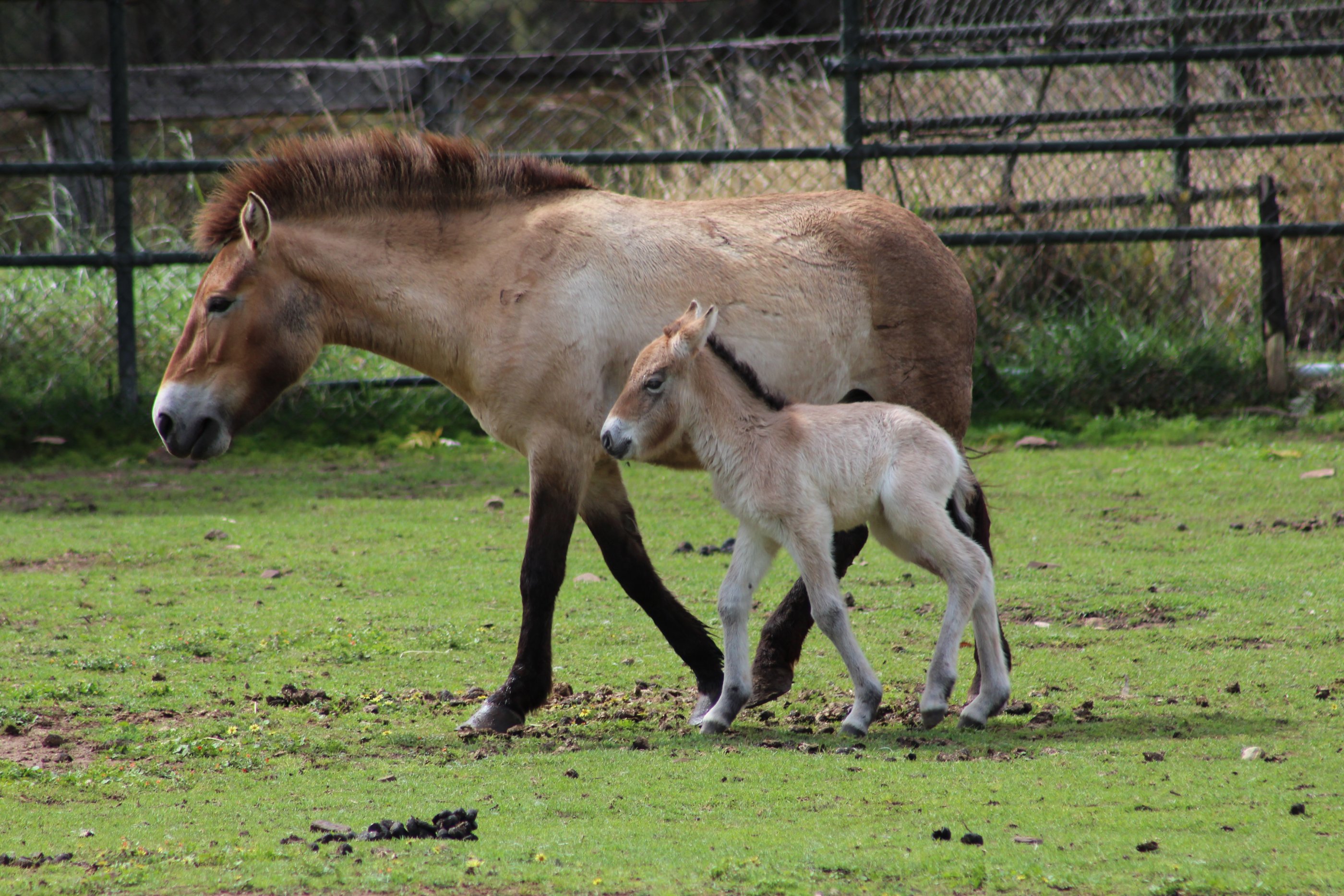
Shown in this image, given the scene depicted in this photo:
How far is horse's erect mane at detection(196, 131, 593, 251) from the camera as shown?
17.4 feet

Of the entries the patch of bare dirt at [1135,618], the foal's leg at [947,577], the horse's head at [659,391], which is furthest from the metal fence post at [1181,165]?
the horse's head at [659,391]

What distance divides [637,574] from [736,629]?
753 mm

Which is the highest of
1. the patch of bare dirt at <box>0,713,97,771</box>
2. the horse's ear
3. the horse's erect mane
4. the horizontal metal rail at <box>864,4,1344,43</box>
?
the horizontal metal rail at <box>864,4,1344,43</box>

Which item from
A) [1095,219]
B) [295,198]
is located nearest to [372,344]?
[295,198]

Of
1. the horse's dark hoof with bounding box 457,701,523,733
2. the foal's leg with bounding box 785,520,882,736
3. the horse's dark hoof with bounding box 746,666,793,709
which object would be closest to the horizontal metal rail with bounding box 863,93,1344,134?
the horse's dark hoof with bounding box 746,666,793,709

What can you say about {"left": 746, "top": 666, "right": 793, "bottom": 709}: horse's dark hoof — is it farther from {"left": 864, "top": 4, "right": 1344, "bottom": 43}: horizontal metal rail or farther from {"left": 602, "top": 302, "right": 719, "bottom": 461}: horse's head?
{"left": 864, "top": 4, "right": 1344, "bottom": 43}: horizontal metal rail

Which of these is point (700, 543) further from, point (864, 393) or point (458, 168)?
point (458, 168)

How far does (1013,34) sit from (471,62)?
456 cm

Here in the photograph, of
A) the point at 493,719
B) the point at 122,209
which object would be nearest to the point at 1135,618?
the point at 493,719

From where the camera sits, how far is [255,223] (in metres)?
5.04

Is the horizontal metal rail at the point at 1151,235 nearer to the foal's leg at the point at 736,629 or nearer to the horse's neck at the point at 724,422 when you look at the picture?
the horse's neck at the point at 724,422

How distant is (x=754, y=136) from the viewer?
12102mm

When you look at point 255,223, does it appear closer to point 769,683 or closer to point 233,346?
point 233,346

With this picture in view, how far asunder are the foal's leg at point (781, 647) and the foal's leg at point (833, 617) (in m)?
0.51
